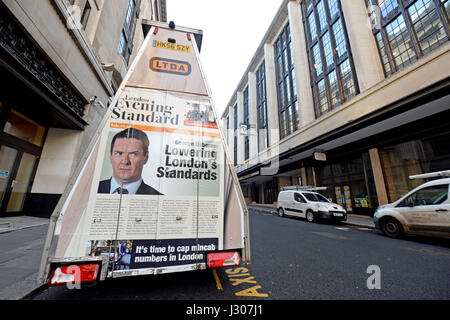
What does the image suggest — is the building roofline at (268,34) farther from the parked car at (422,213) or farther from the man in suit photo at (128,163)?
the man in suit photo at (128,163)

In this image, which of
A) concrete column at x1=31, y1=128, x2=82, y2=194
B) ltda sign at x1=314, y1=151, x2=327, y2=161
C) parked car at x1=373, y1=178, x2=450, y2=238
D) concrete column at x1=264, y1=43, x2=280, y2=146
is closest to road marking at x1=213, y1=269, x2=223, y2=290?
parked car at x1=373, y1=178, x2=450, y2=238

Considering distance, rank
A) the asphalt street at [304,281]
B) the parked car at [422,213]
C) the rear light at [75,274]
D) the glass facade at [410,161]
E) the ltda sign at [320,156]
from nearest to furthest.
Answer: the rear light at [75,274], the asphalt street at [304,281], the parked car at [422,213], the glass facade at [410,161], the ltda sign at [320,156]

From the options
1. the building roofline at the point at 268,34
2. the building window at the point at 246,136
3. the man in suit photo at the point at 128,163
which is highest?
the building roofline at the point at 268,34

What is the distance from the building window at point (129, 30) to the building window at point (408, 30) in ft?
57.6

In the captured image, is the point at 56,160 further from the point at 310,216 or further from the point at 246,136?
the point at 246,136

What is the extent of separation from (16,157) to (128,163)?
792cm

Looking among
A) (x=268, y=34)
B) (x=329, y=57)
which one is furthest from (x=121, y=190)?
(x=268, y=34)

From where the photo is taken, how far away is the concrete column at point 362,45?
1145cm

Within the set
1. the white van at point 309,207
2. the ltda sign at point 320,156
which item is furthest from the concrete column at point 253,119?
the white van at point 309,207

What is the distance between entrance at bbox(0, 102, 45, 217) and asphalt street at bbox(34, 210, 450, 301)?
674 cm

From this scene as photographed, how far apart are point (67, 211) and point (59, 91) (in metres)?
7.60

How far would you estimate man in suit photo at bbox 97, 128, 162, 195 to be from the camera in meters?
2.04

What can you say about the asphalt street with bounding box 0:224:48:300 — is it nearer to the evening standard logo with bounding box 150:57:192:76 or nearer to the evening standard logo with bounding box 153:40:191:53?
the evening standard logo with bounding box 150:57:192:76

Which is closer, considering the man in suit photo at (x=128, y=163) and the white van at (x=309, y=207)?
the man in suit photo at (x=128, y=163)
